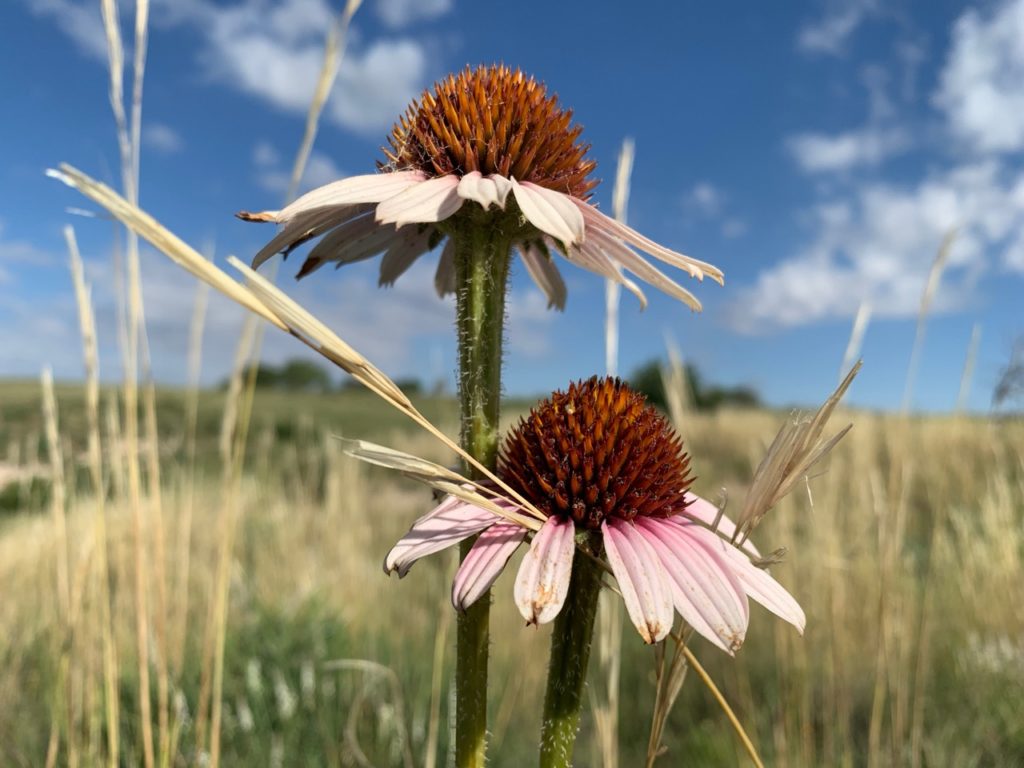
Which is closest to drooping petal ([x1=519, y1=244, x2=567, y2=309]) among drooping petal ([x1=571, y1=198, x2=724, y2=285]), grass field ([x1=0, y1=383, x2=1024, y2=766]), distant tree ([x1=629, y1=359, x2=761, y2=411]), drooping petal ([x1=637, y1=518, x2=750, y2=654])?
Answer: drooping petal ([x1=571, y1=198, x2=724, y2=285])

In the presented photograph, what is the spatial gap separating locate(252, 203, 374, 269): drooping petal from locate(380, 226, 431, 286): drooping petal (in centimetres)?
10

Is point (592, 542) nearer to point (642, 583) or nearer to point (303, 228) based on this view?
point (642, 583)

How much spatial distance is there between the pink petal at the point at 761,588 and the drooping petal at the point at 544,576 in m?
0.13

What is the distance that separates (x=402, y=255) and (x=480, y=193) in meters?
0.25

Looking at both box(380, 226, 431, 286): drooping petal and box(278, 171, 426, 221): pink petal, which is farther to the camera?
box(380, 226, 431, 286): drooping petal

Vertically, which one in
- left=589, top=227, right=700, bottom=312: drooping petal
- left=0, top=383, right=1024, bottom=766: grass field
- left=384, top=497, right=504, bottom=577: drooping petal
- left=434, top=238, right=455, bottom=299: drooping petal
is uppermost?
left=434, top=238, right=455, bottom=299: drooping petal

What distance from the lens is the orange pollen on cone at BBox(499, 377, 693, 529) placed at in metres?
0.58

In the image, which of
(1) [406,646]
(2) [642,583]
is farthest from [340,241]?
(1) [406,646]

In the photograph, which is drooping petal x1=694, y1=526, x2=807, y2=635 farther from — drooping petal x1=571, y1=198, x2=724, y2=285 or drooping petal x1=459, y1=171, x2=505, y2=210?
drooping petal x1=459, y1=171, x2=505, y2=210

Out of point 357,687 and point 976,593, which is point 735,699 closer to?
point 976,593

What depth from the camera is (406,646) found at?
2682 millimetres

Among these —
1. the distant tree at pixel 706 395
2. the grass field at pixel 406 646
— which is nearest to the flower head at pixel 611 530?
the grass field at pixel 406 646

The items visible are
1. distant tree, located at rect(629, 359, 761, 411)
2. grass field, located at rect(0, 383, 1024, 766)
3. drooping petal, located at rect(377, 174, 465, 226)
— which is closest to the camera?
drooping petal, located at rect(377, 174, 465, 226)

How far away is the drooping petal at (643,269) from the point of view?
1.91ft
